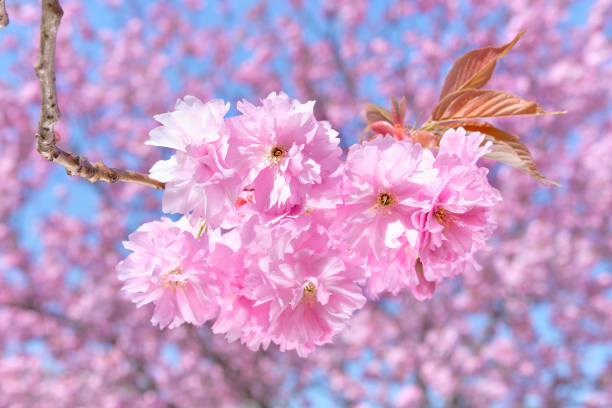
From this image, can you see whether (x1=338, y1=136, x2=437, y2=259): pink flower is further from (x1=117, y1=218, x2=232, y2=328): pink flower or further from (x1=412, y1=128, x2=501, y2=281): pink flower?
(x1=117, y1=218, x2=232, y2=328): pink flower

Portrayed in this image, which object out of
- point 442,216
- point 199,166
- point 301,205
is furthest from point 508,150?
point 199,166

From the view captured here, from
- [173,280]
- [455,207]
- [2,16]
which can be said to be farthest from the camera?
[173,280]

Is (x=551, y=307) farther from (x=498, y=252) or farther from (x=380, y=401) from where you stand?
(x=380, y=401)

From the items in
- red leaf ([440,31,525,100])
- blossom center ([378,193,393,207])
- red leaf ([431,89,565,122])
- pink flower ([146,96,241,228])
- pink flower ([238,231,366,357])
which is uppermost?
red leaf ([440,31,525,100])

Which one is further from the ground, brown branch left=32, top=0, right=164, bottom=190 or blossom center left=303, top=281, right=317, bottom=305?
brown branch left=32, top=0, right=164, bottom=190

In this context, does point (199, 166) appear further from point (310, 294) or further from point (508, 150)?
point (508, 150)

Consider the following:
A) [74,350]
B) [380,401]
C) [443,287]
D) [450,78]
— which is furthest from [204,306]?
[74,350]

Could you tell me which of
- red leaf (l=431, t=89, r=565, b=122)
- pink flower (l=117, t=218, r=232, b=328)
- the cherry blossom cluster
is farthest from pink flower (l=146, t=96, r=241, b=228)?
red leaf (l=431, t=89, r=565, b=122)
